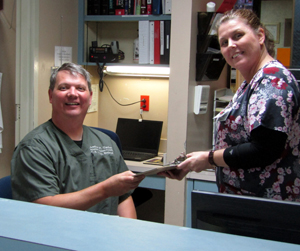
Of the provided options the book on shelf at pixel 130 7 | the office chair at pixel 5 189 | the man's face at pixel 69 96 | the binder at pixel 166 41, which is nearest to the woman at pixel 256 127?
the man's face at pixel 69 96

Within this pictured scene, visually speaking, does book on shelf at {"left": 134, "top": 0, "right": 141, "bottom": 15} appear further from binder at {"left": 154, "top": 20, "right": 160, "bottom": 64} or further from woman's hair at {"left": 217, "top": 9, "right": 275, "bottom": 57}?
woman's hair at {"left": 217, "top": 9, "right": 275, "bottom": 57}

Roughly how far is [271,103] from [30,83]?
5.57 ft

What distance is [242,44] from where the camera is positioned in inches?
52.9

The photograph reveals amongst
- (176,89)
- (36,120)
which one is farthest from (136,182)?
(36,120)

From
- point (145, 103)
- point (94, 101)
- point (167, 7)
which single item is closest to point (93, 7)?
point (167, 7)

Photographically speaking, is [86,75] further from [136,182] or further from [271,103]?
[271,103]

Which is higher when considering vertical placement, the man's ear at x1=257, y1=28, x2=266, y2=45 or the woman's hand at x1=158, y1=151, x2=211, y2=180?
the man's ear at x1=257, y1=28, x2=266, y2=45

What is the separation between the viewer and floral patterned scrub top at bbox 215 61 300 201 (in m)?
1.12

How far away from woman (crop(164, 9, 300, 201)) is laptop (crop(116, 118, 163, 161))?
1.52 meters

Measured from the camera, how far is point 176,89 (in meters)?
2.22

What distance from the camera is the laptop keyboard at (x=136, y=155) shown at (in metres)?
2.64

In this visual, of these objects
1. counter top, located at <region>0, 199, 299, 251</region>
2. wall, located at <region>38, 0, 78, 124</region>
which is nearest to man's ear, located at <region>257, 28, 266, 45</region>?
counter top, located at <region>0, 199, 299, 251</region>

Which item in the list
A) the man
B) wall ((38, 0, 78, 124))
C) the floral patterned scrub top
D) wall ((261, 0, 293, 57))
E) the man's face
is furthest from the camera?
wall ((261, 0, 293, 57))

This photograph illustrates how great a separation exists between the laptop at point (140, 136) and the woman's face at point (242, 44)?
61.4 inches
